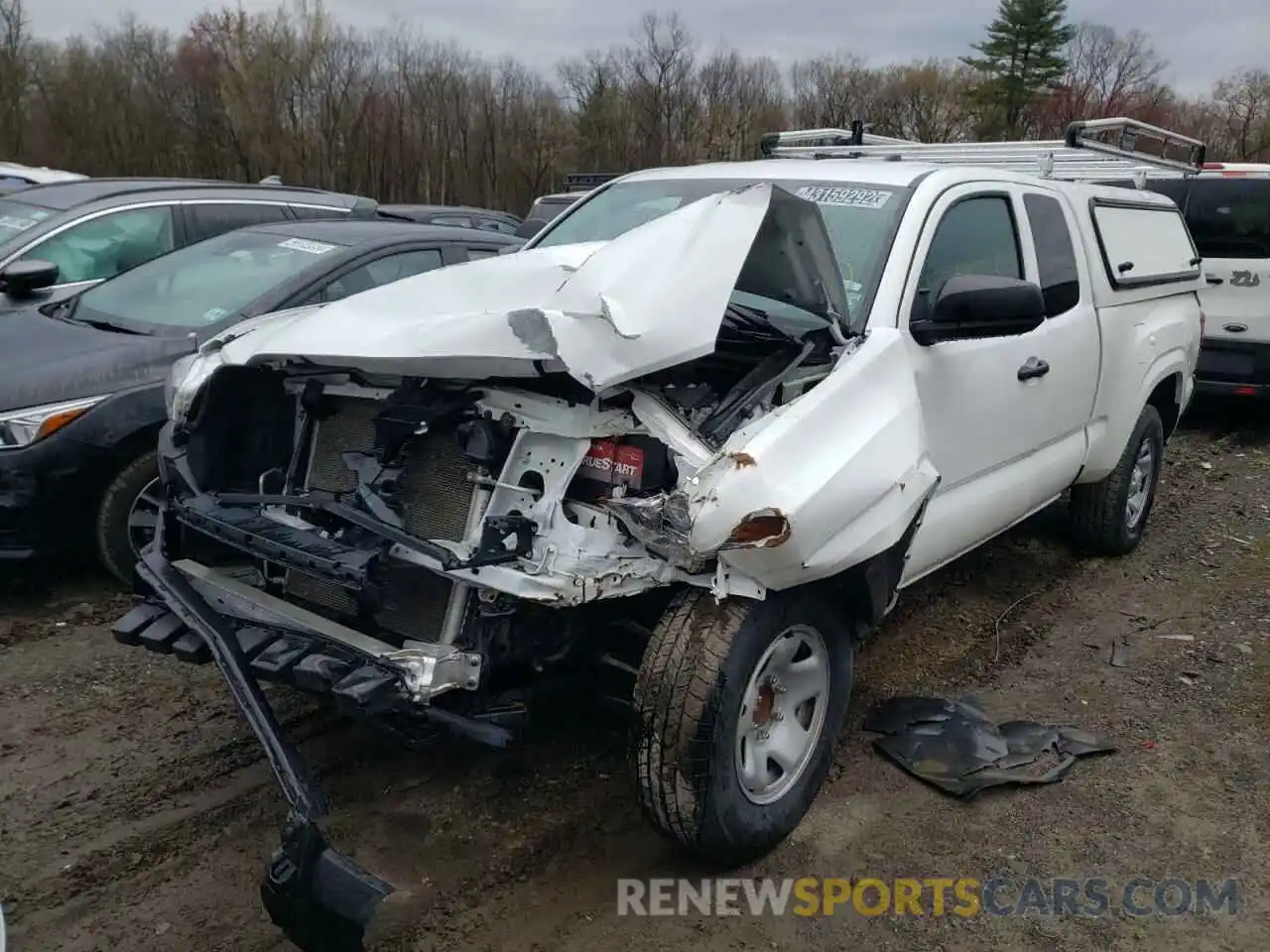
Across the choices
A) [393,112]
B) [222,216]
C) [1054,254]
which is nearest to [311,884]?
[1054,254]

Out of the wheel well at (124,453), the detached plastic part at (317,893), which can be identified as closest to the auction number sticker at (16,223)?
the wheel well at (124,453)

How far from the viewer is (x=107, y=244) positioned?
21.1 ft

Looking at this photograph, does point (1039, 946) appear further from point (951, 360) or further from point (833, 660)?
Answer: point (951, 360)

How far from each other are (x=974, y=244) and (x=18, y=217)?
20.7ft

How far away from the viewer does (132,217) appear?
6.50 meters

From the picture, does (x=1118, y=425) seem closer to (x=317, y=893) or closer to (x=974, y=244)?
(x=974, y=244)

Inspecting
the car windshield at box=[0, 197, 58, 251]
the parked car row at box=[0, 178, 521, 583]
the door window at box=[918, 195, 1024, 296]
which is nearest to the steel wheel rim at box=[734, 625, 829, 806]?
the door window at box=[918, 195, 1024, 296]

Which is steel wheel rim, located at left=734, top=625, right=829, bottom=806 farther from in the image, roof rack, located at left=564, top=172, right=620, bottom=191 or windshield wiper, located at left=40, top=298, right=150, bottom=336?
roof rack, located at left=564, top=172, right=620, bottom=191

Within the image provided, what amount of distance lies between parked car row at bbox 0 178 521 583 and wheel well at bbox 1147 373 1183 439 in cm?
376

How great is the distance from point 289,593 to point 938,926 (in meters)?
2.16

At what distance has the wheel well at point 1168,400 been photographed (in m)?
5.82

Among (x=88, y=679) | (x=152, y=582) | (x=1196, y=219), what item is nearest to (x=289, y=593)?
(x=152, y=582)

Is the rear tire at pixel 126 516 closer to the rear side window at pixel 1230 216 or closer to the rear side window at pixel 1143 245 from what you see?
the rear side window at pixel 1143 245

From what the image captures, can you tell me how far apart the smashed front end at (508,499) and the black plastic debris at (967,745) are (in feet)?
3.42
